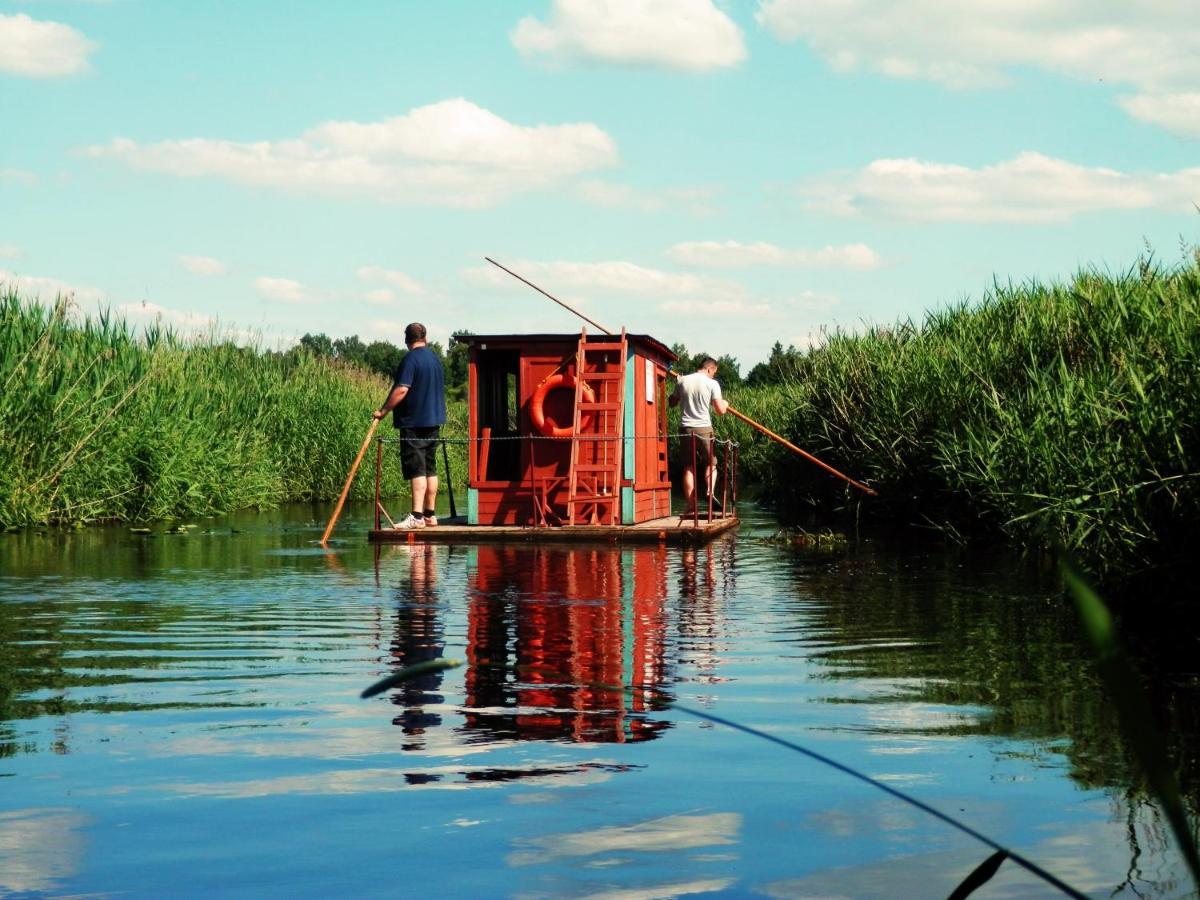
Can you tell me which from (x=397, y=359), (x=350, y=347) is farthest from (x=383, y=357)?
(x=350, y=347)

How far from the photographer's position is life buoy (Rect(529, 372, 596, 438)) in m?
19.8

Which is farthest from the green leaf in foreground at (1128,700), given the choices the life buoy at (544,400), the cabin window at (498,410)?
the cabin window at (498,410)

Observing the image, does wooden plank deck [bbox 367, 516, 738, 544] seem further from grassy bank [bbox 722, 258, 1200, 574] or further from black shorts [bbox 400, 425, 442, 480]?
grassy bank [bbox 722, 258, 1200, 574]

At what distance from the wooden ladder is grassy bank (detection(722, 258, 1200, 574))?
396cm

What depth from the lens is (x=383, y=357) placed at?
7731cm

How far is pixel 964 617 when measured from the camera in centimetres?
1032

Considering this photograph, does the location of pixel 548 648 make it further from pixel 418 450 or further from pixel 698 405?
pixel 698 405

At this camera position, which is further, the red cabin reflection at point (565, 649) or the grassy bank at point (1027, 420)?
the grassy bank at point (1027, 420)

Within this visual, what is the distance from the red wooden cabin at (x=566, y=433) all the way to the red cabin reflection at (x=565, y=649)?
4286mm

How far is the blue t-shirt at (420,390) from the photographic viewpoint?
61.2 ft

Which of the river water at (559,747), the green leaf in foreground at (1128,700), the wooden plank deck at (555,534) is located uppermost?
the green leaf in foreground at (1128,700)

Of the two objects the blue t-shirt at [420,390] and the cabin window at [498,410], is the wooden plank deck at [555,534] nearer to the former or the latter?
the blue t-shirt at [420,390]

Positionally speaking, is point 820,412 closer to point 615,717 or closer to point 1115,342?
point 1115,342

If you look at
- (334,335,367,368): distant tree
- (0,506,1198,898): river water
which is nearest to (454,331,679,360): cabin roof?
(0,506,1198,898): river water
